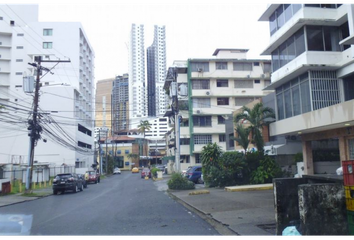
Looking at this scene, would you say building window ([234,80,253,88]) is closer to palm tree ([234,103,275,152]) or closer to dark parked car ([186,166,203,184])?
dark parked car ([186,166,203,184])

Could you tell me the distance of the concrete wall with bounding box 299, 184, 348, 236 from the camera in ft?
22.6

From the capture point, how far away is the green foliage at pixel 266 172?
2368 cm

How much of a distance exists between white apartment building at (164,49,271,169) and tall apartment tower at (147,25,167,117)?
3.54m

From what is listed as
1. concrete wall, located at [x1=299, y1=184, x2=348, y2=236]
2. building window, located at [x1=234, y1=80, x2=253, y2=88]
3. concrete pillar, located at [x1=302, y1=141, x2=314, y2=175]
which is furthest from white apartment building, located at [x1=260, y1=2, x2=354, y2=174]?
building window, located at [x1=234, y1=80, x2=253, y2=88]

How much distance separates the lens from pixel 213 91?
49.8 meters

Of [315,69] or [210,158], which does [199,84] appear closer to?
[210,158]

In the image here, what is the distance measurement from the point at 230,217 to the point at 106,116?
272 feet

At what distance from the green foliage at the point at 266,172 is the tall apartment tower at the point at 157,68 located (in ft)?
62.2

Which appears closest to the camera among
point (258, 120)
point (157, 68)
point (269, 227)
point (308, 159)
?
point (269, 227)

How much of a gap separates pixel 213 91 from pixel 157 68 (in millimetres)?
9641

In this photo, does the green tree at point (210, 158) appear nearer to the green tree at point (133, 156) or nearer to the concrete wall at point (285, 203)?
the concrete wall at point (285, 203)

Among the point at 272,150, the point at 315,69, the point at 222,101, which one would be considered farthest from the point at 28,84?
the point at 222,101

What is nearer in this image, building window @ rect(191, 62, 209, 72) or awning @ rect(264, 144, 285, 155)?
awning @ rect(264, 144, 285, 155)

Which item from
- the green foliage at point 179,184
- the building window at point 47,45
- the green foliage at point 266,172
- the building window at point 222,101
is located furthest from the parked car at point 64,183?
the building window at point 47,45
